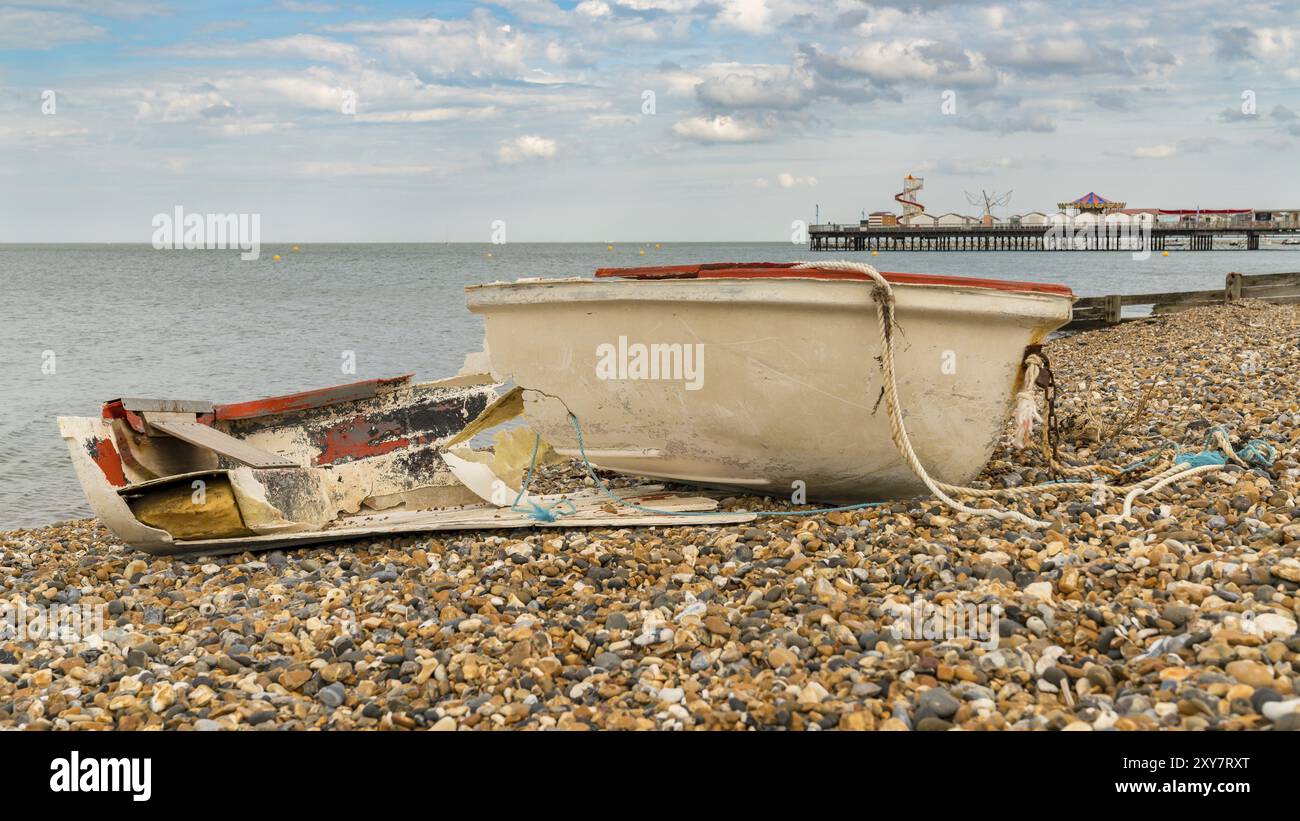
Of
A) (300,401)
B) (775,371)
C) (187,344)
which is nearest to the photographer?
(775,371)

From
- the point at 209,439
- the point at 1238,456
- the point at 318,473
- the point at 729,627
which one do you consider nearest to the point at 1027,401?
the point at 1238,456

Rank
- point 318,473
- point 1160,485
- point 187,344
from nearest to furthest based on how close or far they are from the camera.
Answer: point 1160,485 → point 318,473 → point 187,344

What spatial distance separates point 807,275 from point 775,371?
61cm

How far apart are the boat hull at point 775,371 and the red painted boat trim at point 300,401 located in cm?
246

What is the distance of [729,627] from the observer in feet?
14.0

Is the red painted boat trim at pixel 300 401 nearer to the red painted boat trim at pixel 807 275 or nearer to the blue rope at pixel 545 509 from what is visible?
the blue rope at pixel 545 509

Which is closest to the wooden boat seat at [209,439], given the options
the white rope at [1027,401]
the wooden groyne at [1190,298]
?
the white rope at [1027,401]

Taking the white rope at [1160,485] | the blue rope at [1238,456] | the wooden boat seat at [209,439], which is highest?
the wooden boat seat at [209,439]

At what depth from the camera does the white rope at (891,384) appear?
5473 millimetres

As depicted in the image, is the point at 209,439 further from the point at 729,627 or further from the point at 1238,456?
the point at 1238,456

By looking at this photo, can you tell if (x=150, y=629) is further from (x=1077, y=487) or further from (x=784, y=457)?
(x=1077, y=487)

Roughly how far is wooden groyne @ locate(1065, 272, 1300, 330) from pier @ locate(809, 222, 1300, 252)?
7568 centimetres

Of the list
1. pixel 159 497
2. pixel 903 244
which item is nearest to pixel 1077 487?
pixel 159 497

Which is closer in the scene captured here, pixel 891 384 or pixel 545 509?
Result: pixel 891 384
